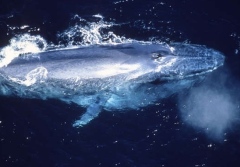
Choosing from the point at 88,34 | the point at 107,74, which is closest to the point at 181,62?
the point at 107,74

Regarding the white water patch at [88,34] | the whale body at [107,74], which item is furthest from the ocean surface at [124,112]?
the whale body at [107,74]

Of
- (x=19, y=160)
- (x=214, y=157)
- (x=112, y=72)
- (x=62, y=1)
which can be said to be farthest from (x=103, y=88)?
(x=62, y=1)

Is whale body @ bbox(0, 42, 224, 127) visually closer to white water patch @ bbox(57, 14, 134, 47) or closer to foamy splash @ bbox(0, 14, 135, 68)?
foamy splash @ bbox(0, 14, 135, 68)

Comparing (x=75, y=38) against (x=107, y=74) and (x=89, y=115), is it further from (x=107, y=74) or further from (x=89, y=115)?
(x=89, y=115)

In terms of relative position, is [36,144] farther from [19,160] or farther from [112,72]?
[112,72]

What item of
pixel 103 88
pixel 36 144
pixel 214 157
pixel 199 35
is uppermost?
pixel 199 35

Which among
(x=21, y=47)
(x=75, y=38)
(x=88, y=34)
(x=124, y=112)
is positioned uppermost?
(x=88, y=34)

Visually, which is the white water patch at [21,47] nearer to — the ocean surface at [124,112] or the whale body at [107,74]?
the ocean surface at [124,112]
